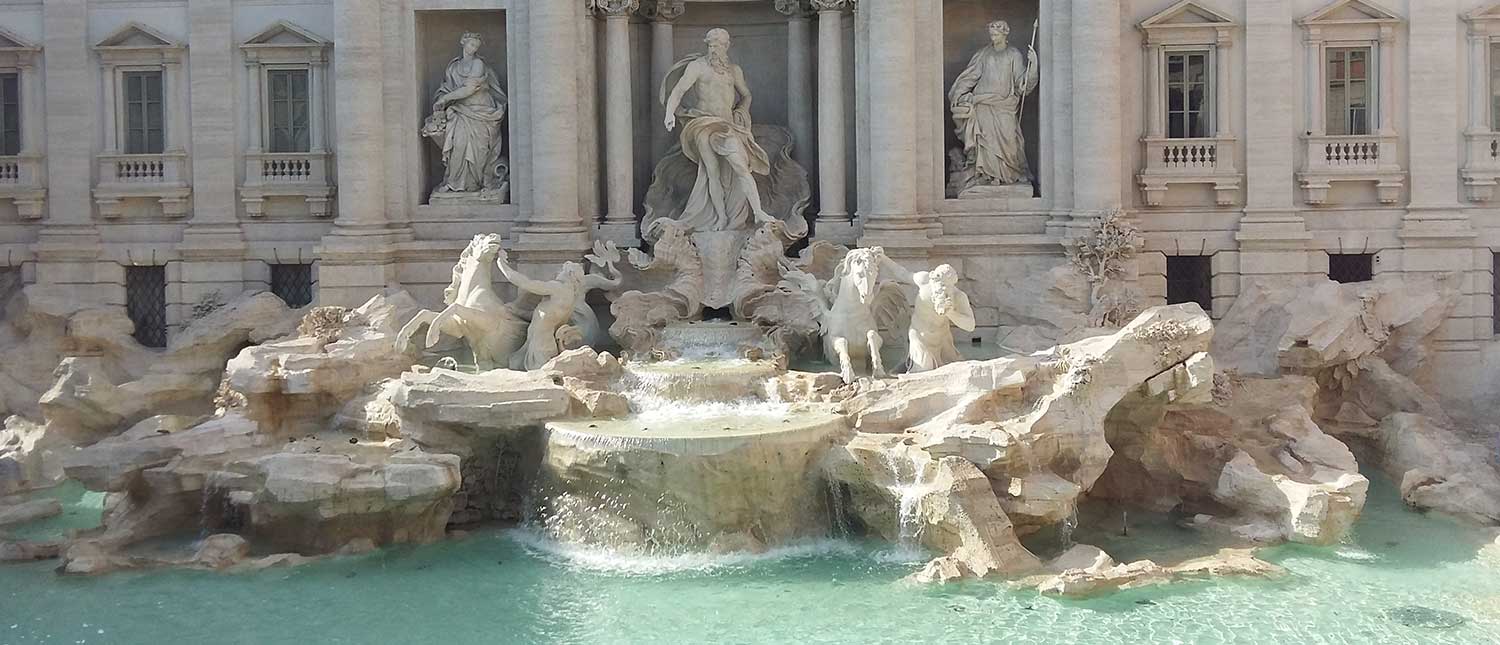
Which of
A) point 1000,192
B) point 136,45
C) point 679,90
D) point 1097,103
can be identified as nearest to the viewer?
point 1097,103

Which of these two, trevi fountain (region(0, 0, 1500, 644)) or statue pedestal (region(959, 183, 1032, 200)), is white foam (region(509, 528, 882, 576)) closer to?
trevi fountain (region(0, 0, 1500, 644))

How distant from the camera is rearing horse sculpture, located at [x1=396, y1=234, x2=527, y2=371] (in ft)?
72.3

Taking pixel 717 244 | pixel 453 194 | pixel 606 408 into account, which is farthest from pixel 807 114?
pixel 606 408

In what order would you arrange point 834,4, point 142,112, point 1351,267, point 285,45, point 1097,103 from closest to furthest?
point 1097,103
point 834,4
point 1351,267
point 285,45
point 142,112

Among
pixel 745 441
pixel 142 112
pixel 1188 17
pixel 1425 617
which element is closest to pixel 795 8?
pixel 1188 17

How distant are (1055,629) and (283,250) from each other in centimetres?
1531

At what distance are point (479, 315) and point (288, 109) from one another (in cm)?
684

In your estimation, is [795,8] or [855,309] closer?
[855,309]

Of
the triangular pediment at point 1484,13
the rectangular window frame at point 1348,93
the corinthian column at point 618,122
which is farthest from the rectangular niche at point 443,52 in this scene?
the triangular pediment at point 1484,13

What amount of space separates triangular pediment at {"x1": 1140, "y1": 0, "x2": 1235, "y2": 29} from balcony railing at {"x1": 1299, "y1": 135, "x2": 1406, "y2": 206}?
2246mm

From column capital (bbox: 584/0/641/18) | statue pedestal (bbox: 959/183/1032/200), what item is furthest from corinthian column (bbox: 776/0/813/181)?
statue pedestal (bbox: 959/183/1032/200)

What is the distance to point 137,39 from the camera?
86.6ft

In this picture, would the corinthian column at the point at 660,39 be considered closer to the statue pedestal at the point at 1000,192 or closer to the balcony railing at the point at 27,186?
the statue pedestal at the point at 1000,192

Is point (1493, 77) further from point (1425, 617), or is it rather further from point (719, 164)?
point (1425, 617)
